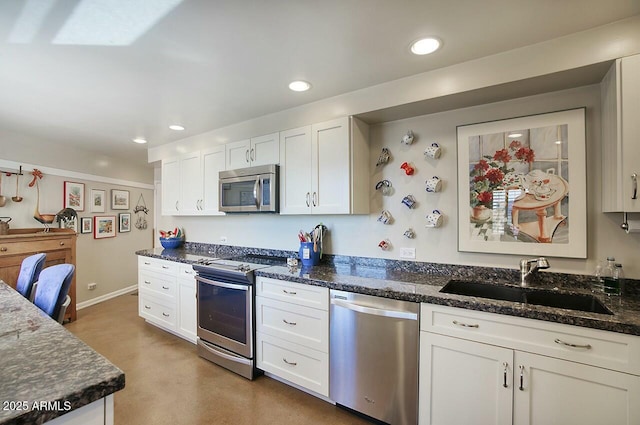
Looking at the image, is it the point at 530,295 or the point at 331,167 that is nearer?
the point at 530,295

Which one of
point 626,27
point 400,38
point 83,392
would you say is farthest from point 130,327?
point 626,27

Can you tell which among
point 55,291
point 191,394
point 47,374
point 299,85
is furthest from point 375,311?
point 55,291

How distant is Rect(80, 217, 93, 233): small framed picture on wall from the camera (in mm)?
4266

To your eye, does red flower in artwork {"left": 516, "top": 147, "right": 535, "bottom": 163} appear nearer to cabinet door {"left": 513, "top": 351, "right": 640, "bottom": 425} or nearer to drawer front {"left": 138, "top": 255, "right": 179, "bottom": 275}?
cabinet door {"left": 513, "top": 351, "right": 640, "bottom": 425}

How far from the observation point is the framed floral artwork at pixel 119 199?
4.76 metres

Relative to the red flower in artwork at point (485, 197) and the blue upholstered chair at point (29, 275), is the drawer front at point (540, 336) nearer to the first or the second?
the red flower in artwork at point (485, 197)

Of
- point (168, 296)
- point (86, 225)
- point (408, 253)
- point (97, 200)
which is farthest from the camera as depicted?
point (97, 200)

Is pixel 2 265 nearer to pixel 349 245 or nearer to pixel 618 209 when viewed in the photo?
pixel 349 245

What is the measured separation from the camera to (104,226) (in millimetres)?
4602

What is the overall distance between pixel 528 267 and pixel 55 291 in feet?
9.58

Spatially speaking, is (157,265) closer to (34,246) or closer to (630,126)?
(34,246)

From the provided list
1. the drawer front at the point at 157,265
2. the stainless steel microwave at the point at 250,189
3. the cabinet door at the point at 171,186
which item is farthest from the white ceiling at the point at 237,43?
the drawer front at the point at 157,265

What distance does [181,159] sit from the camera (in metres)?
3.68

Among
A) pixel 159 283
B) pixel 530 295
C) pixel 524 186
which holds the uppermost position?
pixel 524 186
